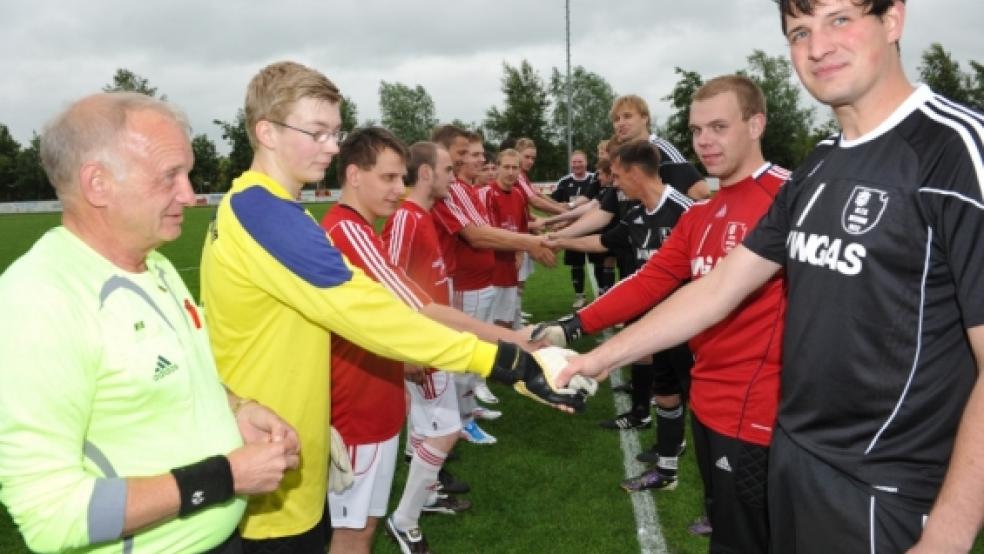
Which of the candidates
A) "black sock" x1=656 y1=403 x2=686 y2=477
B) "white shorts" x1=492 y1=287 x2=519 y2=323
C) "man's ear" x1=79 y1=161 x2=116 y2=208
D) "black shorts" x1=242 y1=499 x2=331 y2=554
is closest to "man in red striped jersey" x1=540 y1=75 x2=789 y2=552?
"black shorts" x1=242 y1=499 x2=331 y2=554

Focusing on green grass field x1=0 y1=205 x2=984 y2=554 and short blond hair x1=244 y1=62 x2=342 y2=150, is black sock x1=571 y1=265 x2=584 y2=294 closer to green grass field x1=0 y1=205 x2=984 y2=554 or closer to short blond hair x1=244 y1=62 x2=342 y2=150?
green grass field x1=0 y1=205 x2=984 y2=554

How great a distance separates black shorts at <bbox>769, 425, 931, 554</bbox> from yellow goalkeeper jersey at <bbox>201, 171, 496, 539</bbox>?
117 centimetres

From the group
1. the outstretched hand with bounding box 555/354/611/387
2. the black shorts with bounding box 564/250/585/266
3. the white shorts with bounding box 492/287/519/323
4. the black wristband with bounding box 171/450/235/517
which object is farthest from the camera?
the black shorts with bounding box 564/250/585/266

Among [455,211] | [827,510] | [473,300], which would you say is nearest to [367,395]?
[827,510]

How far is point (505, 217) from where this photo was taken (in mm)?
10172

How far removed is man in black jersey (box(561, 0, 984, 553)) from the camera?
5.91 feet

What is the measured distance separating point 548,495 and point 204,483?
4162 millimetres

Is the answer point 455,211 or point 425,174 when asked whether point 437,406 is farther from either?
point 455,211

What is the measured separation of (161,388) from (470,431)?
539 centimetres

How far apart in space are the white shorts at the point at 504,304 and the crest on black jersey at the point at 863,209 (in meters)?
7.49

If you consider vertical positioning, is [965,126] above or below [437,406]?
above

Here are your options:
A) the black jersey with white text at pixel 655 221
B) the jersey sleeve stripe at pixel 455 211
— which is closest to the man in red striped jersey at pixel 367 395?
the black jersey with white text at pixel 655 221

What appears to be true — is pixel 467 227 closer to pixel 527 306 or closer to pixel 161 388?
pixel 161 388

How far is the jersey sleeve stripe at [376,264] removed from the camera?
3695 millimetres
